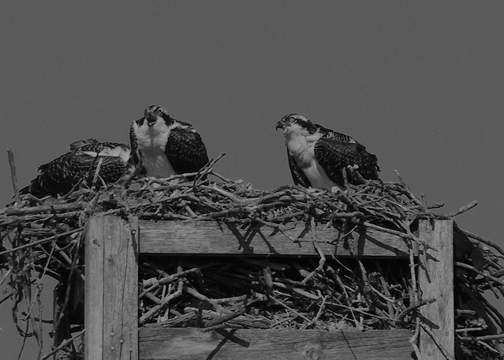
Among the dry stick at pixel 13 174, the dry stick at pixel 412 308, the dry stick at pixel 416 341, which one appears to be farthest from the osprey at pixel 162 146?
the dry stick at pixel 416 341

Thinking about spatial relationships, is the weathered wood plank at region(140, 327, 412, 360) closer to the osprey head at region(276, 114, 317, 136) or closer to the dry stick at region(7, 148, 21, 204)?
the dry stick at region(7, 148, 21, 204)

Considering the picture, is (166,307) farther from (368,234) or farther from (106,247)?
(368,234)

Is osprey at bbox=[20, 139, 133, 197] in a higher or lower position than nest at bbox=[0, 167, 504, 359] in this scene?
higher

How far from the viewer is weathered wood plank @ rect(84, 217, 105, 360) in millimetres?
5996

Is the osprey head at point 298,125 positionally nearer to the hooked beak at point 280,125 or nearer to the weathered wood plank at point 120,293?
the hooked beak at point 280,125

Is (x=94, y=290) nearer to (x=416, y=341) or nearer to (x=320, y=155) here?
(x=416, y=341)

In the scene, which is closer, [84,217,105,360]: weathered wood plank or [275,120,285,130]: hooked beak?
[84,217,105,360]: weathered wood plank

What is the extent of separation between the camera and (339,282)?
6680mm

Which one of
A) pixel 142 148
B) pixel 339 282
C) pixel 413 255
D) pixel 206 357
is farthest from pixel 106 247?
pixel 142 148

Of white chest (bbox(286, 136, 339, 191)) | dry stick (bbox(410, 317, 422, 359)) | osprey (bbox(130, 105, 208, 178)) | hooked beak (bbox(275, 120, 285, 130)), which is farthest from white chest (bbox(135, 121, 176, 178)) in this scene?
dry stick (bbox(410, 317, 422, 359))

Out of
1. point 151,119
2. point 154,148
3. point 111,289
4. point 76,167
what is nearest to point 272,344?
point 111,289

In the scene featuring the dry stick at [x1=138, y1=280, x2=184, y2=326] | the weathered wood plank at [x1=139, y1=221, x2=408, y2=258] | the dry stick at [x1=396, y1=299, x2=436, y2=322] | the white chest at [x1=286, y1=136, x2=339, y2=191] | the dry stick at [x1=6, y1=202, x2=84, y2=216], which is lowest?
the dry stick at [x1=396, y1=299, x2=436, y2=322]

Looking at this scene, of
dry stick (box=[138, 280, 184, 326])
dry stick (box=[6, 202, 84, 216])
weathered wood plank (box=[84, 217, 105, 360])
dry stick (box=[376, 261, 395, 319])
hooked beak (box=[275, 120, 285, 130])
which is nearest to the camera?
weathered wood plank (box=[84, 217, 105, 360])

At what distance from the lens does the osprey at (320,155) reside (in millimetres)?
9945
